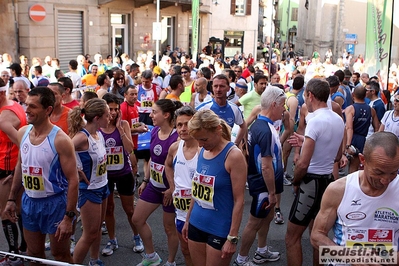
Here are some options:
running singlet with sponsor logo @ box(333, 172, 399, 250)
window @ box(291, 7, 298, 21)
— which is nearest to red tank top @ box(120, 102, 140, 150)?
running singlet with sponsor logo @ box(333, 172, 399, 250)

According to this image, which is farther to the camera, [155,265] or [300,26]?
[300,26]

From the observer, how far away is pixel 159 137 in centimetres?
513

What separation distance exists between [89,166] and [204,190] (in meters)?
1.49

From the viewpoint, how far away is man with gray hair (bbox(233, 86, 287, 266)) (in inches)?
191

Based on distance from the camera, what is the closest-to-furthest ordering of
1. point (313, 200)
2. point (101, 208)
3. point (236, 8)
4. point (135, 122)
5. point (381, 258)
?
point (381, 258) < point (313, 200) < point (101, 208) < point (135, 122) < point (236, 8)

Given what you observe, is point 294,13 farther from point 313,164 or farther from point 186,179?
point 186,179

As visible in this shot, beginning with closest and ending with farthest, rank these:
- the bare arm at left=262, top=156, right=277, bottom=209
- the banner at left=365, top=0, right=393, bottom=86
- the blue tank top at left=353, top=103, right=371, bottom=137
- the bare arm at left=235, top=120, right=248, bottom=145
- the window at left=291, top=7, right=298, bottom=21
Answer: the bare arm at left=262, top=156, right=277, bottom=209, the bare arm at left=235, top=120, right=248, bottom=145, the blue tank top at left=353, top=103, right=371, bottom=137, the banner at left=365, top=0, right=393, bottom=86, the window at left=291, top=7, right=298, bottom=21

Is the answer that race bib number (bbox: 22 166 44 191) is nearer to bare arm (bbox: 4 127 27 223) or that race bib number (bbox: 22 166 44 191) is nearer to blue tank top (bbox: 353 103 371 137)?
bare arm (bbox: 4 127 27 223)

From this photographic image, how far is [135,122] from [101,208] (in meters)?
2.52

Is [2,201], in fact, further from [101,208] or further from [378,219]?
[378,219]

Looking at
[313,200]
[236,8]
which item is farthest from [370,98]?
[236,8]

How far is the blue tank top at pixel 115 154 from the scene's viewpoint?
5465 mm

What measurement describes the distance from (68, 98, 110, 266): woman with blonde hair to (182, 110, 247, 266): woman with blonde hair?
52.1 inches

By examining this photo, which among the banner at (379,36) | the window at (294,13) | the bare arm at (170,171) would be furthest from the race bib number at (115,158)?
the window at (294,13)
